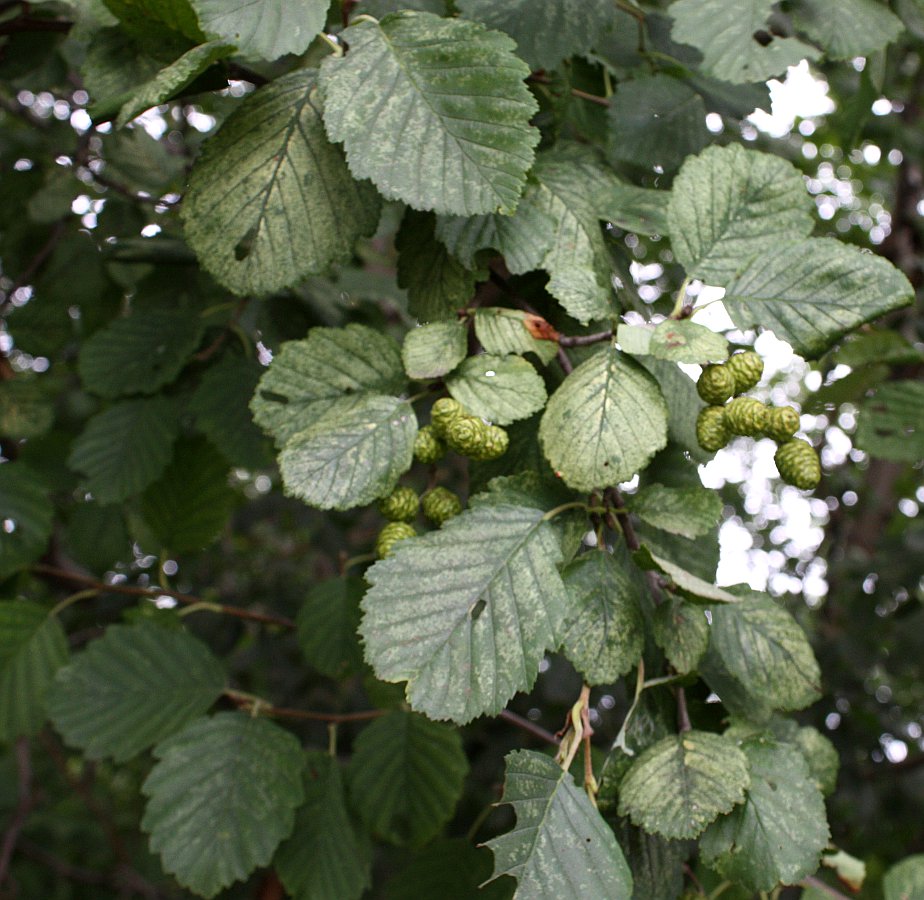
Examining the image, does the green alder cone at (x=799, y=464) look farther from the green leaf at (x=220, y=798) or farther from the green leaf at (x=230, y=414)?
the green leaf at (x=230, y=414)

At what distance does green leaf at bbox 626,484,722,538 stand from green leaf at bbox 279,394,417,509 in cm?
24

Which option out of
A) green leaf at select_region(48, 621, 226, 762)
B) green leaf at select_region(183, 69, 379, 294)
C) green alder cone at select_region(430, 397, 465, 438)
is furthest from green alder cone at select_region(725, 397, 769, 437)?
green leaf at select_region(48, 621, 226, 762)

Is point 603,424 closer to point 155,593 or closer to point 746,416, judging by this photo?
point 746,416

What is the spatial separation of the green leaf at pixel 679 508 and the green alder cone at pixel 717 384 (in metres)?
0.09

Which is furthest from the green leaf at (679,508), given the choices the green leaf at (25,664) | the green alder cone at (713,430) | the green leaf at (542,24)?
the green leaf at (25,664)

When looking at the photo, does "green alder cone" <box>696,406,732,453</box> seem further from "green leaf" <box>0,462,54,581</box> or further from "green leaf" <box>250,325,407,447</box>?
"green leaf" <box>0,462,54,581</box>

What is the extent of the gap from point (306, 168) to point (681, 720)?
0.67 m

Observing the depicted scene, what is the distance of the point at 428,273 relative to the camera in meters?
0.99

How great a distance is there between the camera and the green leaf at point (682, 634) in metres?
0.87

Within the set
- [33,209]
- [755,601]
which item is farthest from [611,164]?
[33,209]

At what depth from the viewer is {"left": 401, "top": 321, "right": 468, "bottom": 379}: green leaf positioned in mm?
873

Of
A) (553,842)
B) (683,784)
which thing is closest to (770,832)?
(683,784)

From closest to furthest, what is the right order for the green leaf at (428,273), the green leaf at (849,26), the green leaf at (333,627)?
the green leaf at (428,273), the green leaf at (849,26), the green leaf at (333,627)

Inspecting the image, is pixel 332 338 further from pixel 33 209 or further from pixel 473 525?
pixel 33 209
